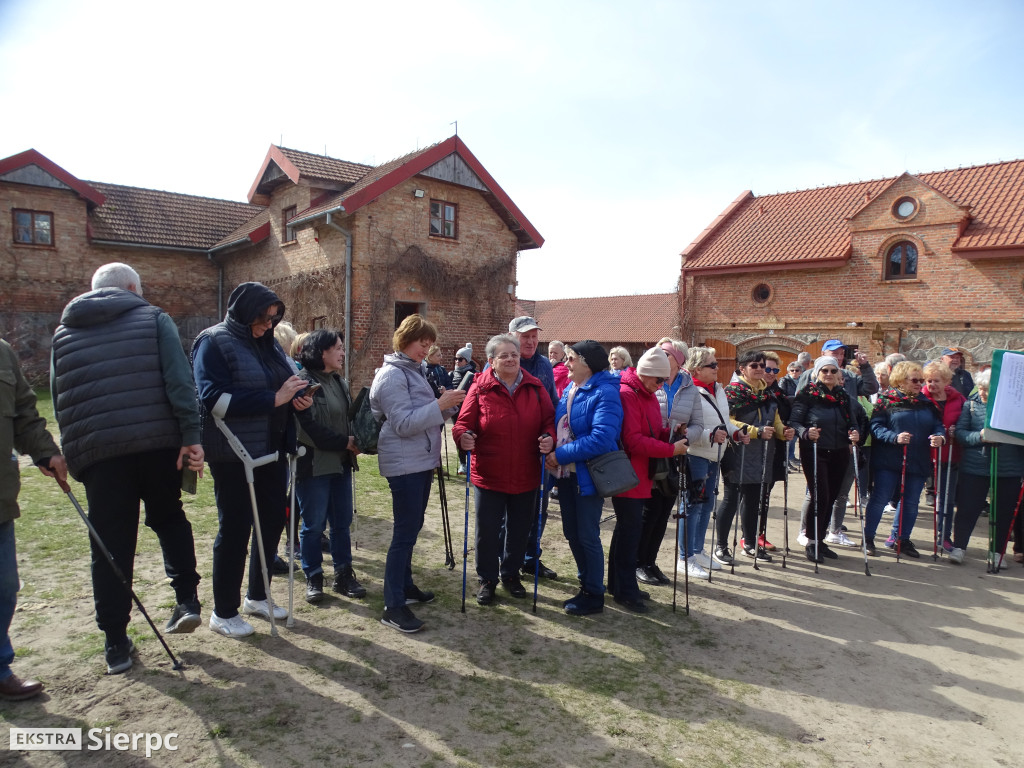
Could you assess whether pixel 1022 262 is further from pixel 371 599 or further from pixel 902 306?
pixel 371 599

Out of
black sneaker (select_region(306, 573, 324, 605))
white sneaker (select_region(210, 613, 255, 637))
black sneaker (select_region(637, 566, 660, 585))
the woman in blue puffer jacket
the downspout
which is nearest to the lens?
white sneaker (select_region(210, 613, 255, 637))

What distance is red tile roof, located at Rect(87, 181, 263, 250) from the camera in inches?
757

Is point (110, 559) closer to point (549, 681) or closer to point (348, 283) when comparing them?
point (549, 681)

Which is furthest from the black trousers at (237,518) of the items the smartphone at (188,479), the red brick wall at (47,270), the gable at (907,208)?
the red brick wall at (47,270)

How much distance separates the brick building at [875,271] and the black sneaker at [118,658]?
56.0ft

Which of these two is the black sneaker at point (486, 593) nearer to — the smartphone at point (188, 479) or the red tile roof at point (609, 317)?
the smartphone at point (188, 479)

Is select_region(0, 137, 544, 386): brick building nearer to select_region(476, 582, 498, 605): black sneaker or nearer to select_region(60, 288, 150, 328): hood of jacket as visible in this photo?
select_region(476, 582, 498, 605): black sneaker

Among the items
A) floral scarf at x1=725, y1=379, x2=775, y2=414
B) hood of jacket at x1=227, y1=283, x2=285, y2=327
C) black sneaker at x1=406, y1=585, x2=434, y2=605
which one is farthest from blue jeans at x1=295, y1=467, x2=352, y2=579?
floral scarf at x1=725, y1=379, x2=775, y2=414

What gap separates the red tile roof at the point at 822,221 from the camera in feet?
48.8

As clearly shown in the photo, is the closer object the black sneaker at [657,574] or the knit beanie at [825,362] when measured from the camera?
the black sneaker at [657,574]

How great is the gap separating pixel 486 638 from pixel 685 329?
16887 millimetres

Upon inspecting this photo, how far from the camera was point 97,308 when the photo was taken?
3.04 m

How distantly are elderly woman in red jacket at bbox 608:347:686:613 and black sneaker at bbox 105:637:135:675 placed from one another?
297 cm

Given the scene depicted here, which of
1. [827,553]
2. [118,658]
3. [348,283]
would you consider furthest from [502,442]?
[348,283]
